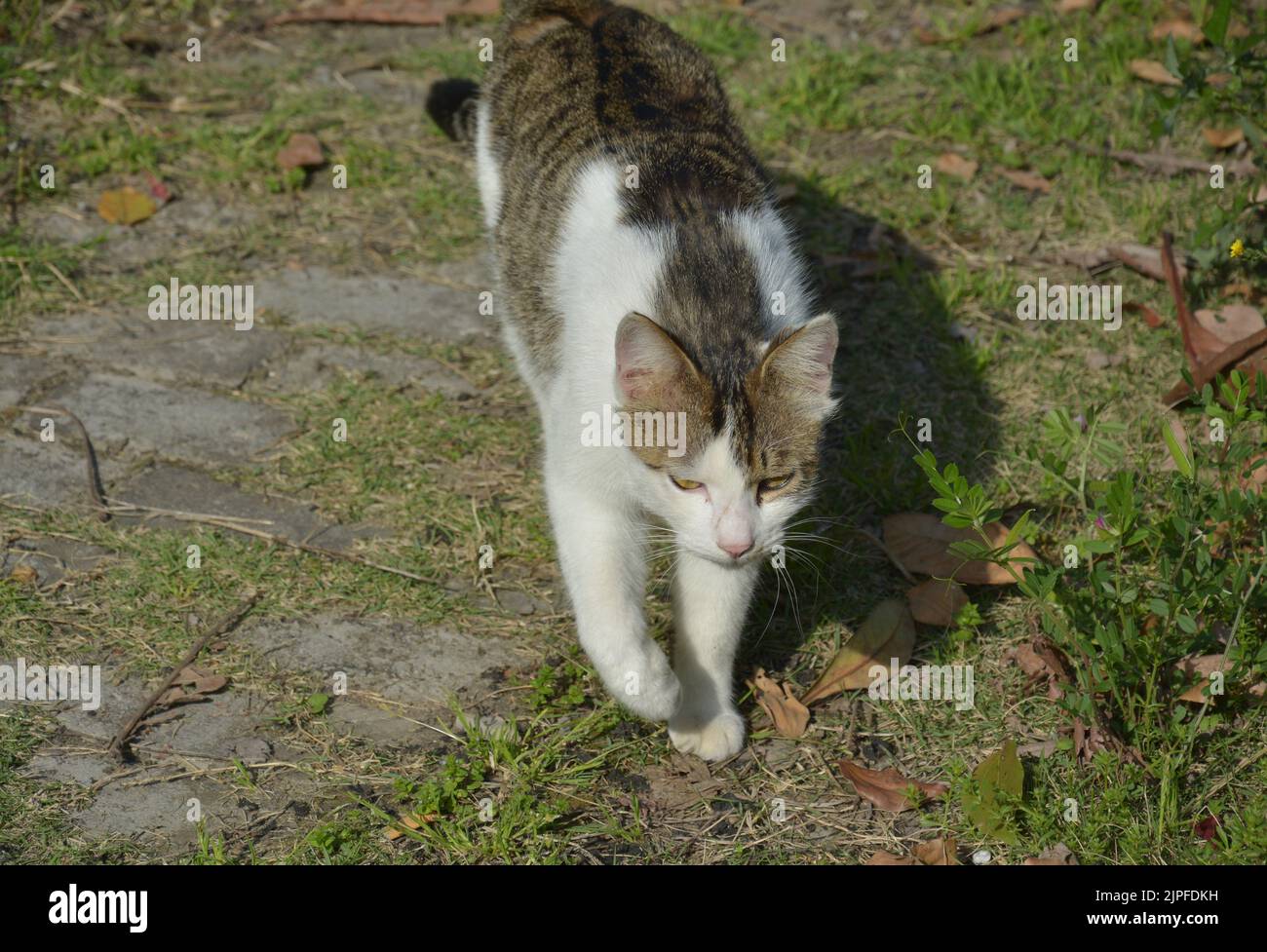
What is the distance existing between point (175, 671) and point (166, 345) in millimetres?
1644

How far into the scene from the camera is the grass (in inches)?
122

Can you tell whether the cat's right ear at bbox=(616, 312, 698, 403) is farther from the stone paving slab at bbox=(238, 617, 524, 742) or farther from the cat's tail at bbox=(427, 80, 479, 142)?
the cat's tail at bbox=(427, 80, 479, 142)

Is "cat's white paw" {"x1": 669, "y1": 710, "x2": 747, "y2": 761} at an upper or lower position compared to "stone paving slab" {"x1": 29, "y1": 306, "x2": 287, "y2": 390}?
lower

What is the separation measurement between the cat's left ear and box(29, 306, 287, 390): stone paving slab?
2264 mm

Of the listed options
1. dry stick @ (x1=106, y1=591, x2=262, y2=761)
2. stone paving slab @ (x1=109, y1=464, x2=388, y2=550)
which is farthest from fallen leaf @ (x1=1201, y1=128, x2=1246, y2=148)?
dry stick @ (x1=106, y1=591, x2=262, y2=761)

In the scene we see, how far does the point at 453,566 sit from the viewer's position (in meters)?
3.86

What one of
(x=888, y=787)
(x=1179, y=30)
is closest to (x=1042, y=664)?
(x=888, y=787)

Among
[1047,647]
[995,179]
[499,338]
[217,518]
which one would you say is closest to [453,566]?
[217,518]

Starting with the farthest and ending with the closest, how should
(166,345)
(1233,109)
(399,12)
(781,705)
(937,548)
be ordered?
(399,12) < (166,345) < (1233,109) < (937,548) < (781,705)

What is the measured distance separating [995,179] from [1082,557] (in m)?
2.26

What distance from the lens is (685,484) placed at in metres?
3.04

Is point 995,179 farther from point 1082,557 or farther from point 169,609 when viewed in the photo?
point 169,609

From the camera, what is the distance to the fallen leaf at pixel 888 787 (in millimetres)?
3172

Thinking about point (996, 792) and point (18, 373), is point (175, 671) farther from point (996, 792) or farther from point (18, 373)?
point (996, 792)
